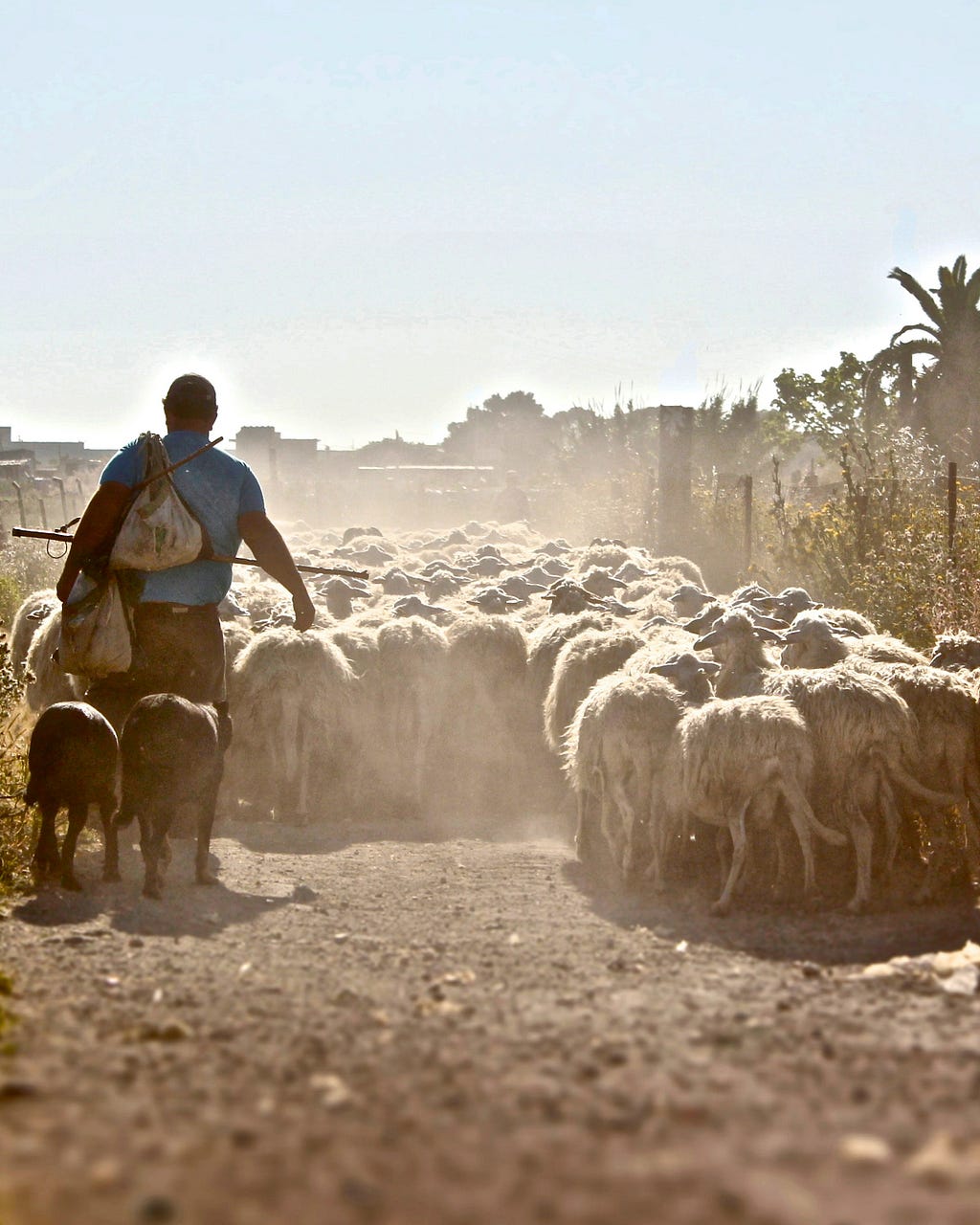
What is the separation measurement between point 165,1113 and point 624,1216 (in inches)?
47.2

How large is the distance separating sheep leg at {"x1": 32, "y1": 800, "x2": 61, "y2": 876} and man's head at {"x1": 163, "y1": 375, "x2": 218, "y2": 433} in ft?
6.50

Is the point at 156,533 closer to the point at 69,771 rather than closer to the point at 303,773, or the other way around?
the point at 69,771

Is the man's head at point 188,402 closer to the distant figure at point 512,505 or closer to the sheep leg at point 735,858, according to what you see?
the sheep leg at point 735,858

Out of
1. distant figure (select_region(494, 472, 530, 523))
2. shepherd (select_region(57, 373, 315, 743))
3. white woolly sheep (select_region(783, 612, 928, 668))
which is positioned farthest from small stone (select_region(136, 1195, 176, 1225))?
distant figure (select_region(494, 472, 530, 523))

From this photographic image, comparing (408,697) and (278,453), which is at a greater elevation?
(278,453)

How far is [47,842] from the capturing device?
22.4ft

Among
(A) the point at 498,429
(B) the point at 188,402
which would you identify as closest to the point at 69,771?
(B) the point at 188,402

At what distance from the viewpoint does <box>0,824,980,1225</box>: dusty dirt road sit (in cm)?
280

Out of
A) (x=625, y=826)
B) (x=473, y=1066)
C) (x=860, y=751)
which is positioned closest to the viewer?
(x=473, y=1066)

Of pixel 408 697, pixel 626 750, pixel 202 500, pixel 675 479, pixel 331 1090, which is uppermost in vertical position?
pixel 675 479

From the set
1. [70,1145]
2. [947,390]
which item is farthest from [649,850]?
[947,390]

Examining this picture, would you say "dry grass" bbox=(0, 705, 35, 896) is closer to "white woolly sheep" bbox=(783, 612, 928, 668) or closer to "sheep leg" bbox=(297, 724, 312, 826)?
"sheep leg" bbox=(297, 724, 312, 826)

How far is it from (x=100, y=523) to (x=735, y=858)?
3.52m

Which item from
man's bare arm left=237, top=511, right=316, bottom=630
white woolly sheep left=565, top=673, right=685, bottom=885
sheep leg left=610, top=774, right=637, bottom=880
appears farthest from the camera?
white woolly sheep left=565, top=673, right=685, bottom=885
